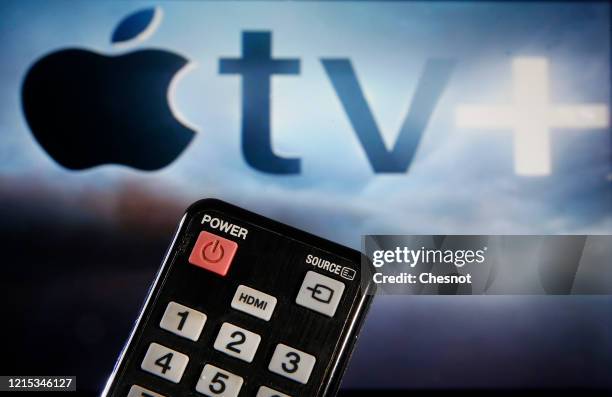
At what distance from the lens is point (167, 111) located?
33.8 inches

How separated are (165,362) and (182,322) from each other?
0.03m

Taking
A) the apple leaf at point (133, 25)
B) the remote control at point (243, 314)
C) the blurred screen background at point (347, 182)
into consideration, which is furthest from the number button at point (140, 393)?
the apple leaf at point (133, 25)

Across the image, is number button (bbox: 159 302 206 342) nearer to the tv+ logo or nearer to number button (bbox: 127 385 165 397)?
number button (bbox: 127 385 165 397)

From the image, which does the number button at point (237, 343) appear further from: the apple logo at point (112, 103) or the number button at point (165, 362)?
the apple logo at point (112, 103)

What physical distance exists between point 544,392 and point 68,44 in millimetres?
885

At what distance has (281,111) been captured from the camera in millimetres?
847

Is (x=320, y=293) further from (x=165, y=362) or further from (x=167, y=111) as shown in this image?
(x=167, y=111)

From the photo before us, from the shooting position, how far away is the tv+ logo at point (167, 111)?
33.3 inches

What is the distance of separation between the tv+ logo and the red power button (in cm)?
47

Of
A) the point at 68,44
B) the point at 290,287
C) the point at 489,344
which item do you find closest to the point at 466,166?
the point at 489,344

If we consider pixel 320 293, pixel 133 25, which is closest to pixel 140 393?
pixel 320 293

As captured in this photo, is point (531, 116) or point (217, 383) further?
point (531, 116)

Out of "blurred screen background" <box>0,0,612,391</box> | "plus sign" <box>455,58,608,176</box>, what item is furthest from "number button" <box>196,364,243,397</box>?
"plus sign" <box>455,58,608,176</box>

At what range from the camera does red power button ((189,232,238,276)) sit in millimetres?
375
